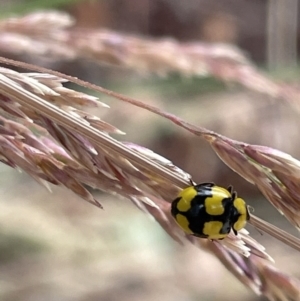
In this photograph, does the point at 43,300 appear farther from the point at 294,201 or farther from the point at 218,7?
the point at 218,7

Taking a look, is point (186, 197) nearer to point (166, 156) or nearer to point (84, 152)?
point (84, 152)

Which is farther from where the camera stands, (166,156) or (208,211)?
(166,156)

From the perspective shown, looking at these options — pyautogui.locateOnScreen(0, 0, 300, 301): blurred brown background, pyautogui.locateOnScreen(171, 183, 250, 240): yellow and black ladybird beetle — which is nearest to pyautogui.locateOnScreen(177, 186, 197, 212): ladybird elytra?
pyautogui.locateOnScreen(171, 183, 250, 240): yellow and black ladybird beetle

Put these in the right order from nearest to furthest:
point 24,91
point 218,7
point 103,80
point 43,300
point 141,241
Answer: point 24,91 < point 43,300 < point 141,241 < point 103,80 < point 218,7

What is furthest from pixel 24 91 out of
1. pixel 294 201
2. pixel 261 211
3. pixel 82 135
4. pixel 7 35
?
pixel 261 211

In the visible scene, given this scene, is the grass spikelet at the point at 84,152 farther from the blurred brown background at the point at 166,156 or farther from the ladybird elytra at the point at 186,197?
the blurred brown background at the point at 166,156

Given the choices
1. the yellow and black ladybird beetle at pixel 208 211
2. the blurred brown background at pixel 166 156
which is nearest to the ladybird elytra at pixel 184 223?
the yellow and black ladybird beetle at pixel 208 211

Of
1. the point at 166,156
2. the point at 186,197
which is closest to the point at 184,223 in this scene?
the point at 186,197
